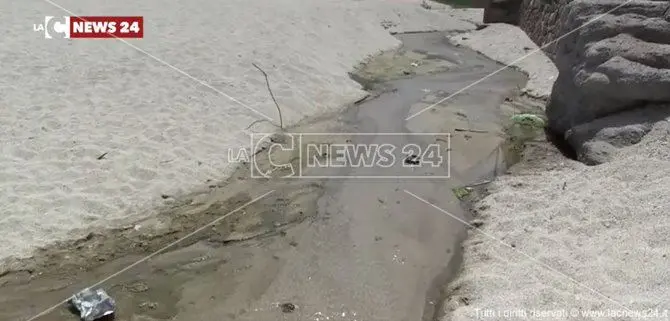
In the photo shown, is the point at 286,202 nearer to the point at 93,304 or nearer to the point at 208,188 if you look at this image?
the point at 208,188

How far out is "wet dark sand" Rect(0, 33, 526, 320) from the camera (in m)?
3.73

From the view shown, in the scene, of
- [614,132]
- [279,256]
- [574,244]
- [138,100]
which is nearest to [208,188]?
[279,256]

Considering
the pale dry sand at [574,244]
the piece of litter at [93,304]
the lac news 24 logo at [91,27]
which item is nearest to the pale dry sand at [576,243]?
the pale dry sand at [574,244]

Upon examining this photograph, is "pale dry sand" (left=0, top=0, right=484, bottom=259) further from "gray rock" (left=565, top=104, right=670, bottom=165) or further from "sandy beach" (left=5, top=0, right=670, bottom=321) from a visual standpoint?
"gray rock" (left=565, top=104, right=670, bottom=165)

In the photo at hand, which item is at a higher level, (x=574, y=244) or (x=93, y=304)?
(x=574, y=244)

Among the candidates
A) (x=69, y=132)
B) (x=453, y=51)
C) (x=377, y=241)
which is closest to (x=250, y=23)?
(x=453, y=51)

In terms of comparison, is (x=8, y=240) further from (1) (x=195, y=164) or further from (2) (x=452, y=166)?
(2) (x=452, y=166)

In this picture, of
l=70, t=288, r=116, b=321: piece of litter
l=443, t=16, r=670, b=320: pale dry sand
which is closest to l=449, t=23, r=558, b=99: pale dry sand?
l=443, t=16, r=670, b=320: pale dry sand

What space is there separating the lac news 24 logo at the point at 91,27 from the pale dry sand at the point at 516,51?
21.2 feet

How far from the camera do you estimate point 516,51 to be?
11305 millimetres

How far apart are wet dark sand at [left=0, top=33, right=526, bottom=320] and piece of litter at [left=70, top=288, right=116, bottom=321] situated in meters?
0.10

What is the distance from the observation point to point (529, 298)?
3.46 meters

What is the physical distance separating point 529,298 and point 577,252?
0.69 meters

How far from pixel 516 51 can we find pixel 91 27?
813cm
